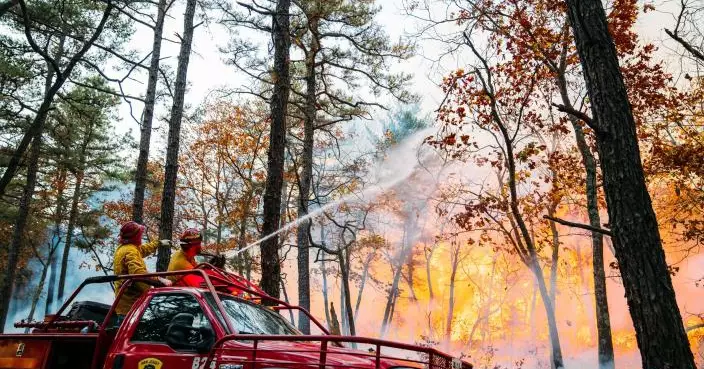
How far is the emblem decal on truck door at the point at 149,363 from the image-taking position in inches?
180

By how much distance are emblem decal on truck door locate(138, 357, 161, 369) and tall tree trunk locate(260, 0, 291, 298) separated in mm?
4445

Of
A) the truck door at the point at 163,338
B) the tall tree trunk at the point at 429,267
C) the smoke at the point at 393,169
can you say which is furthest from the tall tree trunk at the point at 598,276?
the tall tree trunk at the point at 429,267

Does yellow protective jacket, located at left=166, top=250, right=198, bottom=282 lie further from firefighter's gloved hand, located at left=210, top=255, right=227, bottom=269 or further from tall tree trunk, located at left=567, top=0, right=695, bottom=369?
tall tree trunk, located at left=567, top=0, right=695, bottom=369

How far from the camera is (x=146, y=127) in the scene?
15359 mm

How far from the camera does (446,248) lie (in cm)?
3866

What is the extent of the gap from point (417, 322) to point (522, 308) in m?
10.2

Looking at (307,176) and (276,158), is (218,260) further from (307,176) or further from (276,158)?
(307,176)

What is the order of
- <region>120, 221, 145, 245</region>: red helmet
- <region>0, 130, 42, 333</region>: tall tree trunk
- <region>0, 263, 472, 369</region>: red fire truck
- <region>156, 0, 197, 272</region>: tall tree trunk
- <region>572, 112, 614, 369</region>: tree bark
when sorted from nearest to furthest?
<region>0, 263, 472, 369</region>: red fire truck, <region>120, 221, 145, 245</region>: red helmet, <region>156, 0, 197, 272</region>: tall tree trunk, <region>572, 112, 614, 369</region>: tree bark, <region>0, 130, 42, 333</region>: tall tree trunk

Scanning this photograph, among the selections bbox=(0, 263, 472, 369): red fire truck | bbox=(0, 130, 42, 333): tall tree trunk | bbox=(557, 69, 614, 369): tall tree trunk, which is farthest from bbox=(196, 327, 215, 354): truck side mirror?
bbox=(0, 130, 42, 333): tall tree trunk

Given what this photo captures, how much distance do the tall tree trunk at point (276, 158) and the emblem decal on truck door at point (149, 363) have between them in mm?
4445

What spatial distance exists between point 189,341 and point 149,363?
499 millimetres

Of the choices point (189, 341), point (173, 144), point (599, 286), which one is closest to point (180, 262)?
point (189, 341)

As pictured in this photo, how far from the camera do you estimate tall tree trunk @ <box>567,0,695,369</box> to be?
16.4 ft

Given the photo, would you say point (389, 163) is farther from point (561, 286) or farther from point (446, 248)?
point (561, 286)
